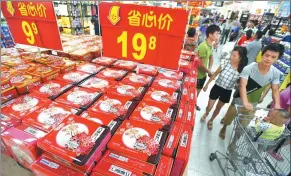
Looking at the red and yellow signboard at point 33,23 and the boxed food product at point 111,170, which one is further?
the red and yellow signboard at point 33,23

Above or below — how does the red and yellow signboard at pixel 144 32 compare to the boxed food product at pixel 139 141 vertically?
above

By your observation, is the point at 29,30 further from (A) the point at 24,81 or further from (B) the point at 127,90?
(B) the point at 127,90

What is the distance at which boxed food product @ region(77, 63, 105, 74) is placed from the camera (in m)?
2.04

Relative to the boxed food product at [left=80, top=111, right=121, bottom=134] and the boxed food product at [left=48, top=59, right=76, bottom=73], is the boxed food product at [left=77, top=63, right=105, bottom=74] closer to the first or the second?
the boxed food product at [left=48, top=59, right=76, bottom=73]

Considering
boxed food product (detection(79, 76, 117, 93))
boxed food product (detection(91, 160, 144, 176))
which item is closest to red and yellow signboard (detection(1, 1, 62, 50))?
boxed food product (detection(79, 76, 117, 93))

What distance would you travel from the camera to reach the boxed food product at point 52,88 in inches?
60.8

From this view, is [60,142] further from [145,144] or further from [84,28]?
[84,28]

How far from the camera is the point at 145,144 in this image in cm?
111

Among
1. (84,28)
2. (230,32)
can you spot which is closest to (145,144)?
(84,28)

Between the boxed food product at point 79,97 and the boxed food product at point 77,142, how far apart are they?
30 centimetres

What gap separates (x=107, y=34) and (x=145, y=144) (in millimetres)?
1210

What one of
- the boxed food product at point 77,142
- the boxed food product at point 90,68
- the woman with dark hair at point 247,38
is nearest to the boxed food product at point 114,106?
the boxed food product at point 77,142

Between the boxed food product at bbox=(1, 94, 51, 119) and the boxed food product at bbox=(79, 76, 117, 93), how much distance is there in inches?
15.4

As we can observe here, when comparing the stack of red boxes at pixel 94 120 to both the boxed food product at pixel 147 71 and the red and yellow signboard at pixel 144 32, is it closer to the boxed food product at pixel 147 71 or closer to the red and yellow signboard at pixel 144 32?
the boxed food product at pixel 147 71
